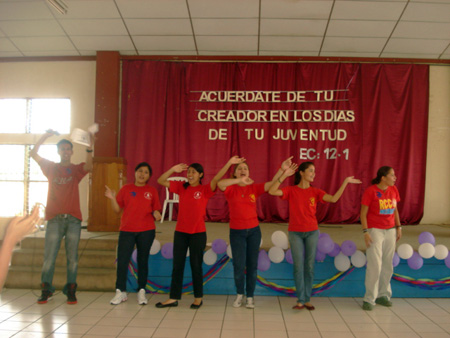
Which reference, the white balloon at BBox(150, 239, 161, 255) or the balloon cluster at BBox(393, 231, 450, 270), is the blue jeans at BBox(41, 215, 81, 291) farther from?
the balloon cluster at BBox(393, 231, 450, 270)

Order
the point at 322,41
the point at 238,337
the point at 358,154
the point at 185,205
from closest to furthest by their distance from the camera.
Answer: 1. the point at 238,337
2. the point at 185,205
3. the point at 322,41
4. the point at 358,154

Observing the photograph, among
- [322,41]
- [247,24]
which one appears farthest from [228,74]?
[322,41]

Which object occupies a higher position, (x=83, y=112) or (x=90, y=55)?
(x=90, y=55)

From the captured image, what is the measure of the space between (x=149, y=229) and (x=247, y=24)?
11.0 ft

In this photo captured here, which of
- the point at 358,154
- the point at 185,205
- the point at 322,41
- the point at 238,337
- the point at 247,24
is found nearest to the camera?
the point at 238,337

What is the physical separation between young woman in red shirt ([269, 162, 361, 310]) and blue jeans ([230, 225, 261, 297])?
0.35 metres

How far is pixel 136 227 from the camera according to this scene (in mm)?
3572

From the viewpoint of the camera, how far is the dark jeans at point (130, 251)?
358 centimetres

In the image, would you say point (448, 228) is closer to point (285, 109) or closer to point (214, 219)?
point (285, 109)

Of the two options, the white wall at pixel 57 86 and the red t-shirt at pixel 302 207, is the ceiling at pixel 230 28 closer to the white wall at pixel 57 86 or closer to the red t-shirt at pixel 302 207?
the white wall at pixel 57 86

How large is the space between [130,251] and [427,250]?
2.91 metres

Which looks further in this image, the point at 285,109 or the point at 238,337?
the point at 285,109

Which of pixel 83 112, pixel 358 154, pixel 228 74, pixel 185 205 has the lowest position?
pixel 185 205

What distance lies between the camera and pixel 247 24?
5391mm
